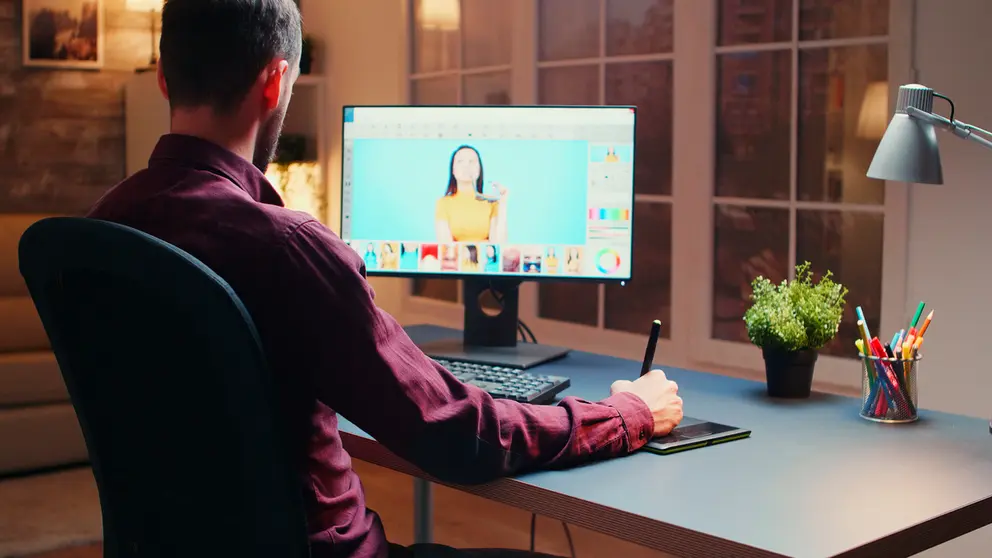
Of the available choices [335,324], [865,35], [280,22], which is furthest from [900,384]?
[865,35]

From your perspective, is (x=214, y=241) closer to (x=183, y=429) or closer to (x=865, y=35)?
(x=183, y=429)

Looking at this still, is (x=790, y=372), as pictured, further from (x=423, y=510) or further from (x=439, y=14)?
(x=439, y=14)

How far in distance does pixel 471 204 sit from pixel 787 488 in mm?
1065

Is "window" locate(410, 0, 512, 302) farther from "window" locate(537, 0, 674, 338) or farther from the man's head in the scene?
the man's head

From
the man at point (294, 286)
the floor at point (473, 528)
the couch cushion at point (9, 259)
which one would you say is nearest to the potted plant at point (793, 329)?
the man at point (294, 286)

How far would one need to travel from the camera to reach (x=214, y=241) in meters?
1.21

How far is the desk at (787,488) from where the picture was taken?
122 centimetres

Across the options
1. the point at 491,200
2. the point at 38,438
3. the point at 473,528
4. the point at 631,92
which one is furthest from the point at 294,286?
the point at 38,438

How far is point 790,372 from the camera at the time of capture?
6.25 ft

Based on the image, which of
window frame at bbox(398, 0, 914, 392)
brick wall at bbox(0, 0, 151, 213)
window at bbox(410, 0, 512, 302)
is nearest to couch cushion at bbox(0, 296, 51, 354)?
brick wall at bbox(0, 0, 151, 213)

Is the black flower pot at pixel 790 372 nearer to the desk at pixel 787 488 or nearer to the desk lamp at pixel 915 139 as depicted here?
the desk at pixel 787 488

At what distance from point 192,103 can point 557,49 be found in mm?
2829

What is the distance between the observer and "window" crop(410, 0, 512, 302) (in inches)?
169

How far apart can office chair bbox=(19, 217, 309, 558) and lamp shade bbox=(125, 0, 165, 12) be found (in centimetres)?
455
